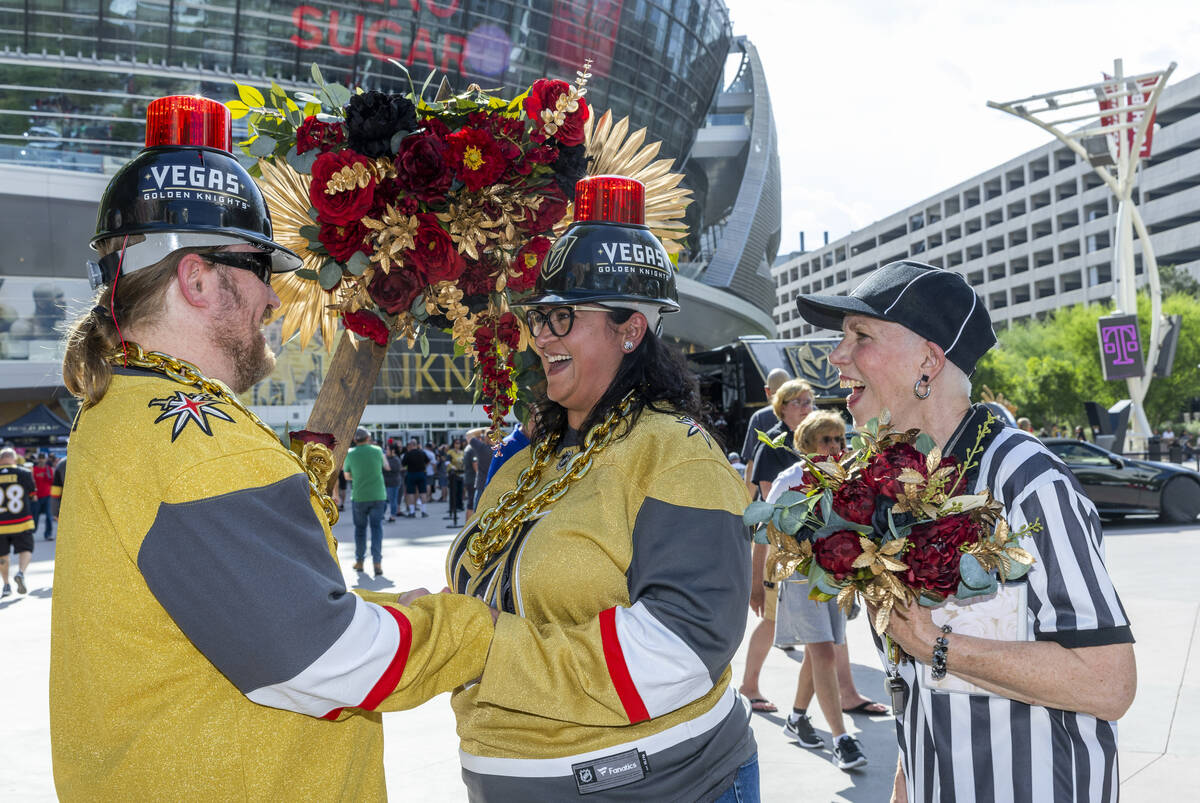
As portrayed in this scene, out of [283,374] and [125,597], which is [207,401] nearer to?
[125,597]

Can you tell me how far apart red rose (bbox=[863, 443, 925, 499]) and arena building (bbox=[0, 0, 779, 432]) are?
91.8ft

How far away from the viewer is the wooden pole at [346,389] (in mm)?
2363

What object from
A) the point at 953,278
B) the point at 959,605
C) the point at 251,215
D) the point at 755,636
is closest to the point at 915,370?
the point at 953,278

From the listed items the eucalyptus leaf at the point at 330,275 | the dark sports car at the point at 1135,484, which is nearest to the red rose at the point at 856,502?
the eucalyptus leaf at the point at 330,275

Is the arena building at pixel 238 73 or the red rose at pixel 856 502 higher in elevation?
the arena building at pixel 238 73

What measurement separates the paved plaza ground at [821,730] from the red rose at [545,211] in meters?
3.14

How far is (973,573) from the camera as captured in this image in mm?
1552

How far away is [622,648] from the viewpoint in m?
1.78

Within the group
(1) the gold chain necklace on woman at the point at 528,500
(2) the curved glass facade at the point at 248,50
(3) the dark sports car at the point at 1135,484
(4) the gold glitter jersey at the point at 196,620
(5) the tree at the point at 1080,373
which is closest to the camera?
(4) the gold glitter jersey at the point at 196,620

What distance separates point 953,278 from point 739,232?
47104mm

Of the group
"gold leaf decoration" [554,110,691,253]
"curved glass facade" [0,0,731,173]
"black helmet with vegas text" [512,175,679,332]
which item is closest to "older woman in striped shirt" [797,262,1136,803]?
"black helmet with vegas text" [512,175,679,332]

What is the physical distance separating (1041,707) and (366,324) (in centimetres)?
175

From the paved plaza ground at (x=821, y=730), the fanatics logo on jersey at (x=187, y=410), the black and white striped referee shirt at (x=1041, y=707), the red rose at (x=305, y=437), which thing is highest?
the fanatics logo on jersey at (x=187, y=410)

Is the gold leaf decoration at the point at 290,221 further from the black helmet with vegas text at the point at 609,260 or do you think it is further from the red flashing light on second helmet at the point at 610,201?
the red flashing light on second helmet at the point at 610,201
